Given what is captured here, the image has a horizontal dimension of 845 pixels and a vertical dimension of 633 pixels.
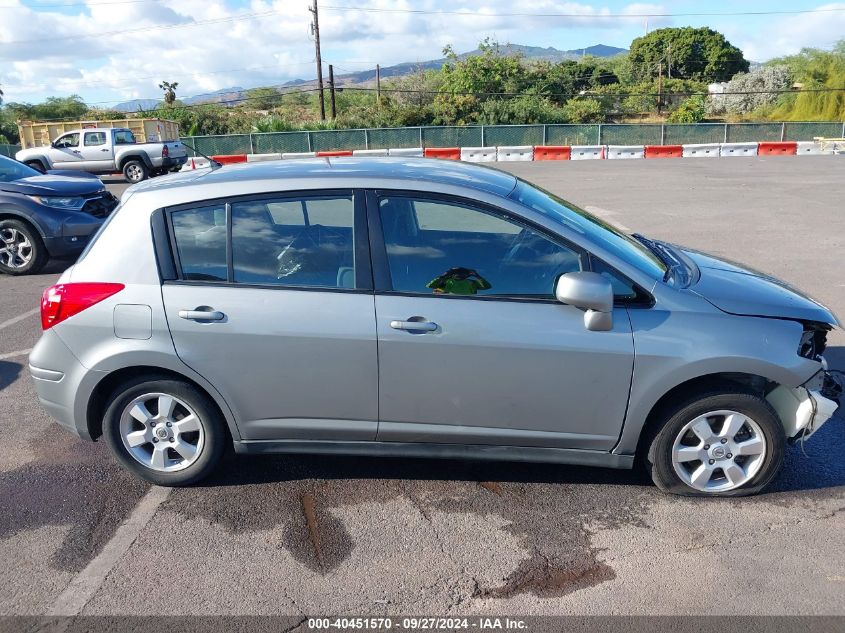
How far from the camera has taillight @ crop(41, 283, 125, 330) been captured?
152 inches

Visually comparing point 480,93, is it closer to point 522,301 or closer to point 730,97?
point 730,97

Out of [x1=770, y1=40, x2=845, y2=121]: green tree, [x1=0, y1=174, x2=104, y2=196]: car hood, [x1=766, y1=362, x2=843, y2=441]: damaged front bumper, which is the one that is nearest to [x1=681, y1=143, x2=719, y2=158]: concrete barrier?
[x1=770, y1=40, x2=845, y2=121]: green tree

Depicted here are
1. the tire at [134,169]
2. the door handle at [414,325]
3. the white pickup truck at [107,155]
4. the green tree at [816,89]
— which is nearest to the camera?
the door handle at [414,325]

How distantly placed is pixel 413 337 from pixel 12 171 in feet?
30.6

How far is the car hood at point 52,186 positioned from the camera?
9.55 metres

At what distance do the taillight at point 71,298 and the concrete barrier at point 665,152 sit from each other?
2826cm

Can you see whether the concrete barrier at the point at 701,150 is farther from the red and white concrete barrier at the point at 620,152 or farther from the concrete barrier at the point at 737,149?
the concrete barrier at the point at 737,149

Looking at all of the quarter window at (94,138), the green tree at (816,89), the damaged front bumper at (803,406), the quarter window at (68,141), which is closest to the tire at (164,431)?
the damaged front bumper at (803,406)

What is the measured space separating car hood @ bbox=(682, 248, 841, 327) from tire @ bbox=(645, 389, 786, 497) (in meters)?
0.44

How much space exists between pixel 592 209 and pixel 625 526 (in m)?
11.1

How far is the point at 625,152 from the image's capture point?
29.5 meters

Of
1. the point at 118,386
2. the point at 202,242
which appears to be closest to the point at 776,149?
the point at 202,242

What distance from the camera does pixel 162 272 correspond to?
3.83 m

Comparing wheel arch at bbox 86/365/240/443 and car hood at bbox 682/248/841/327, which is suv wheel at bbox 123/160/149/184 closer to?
wheel arch at bbox 86/365/240/443
